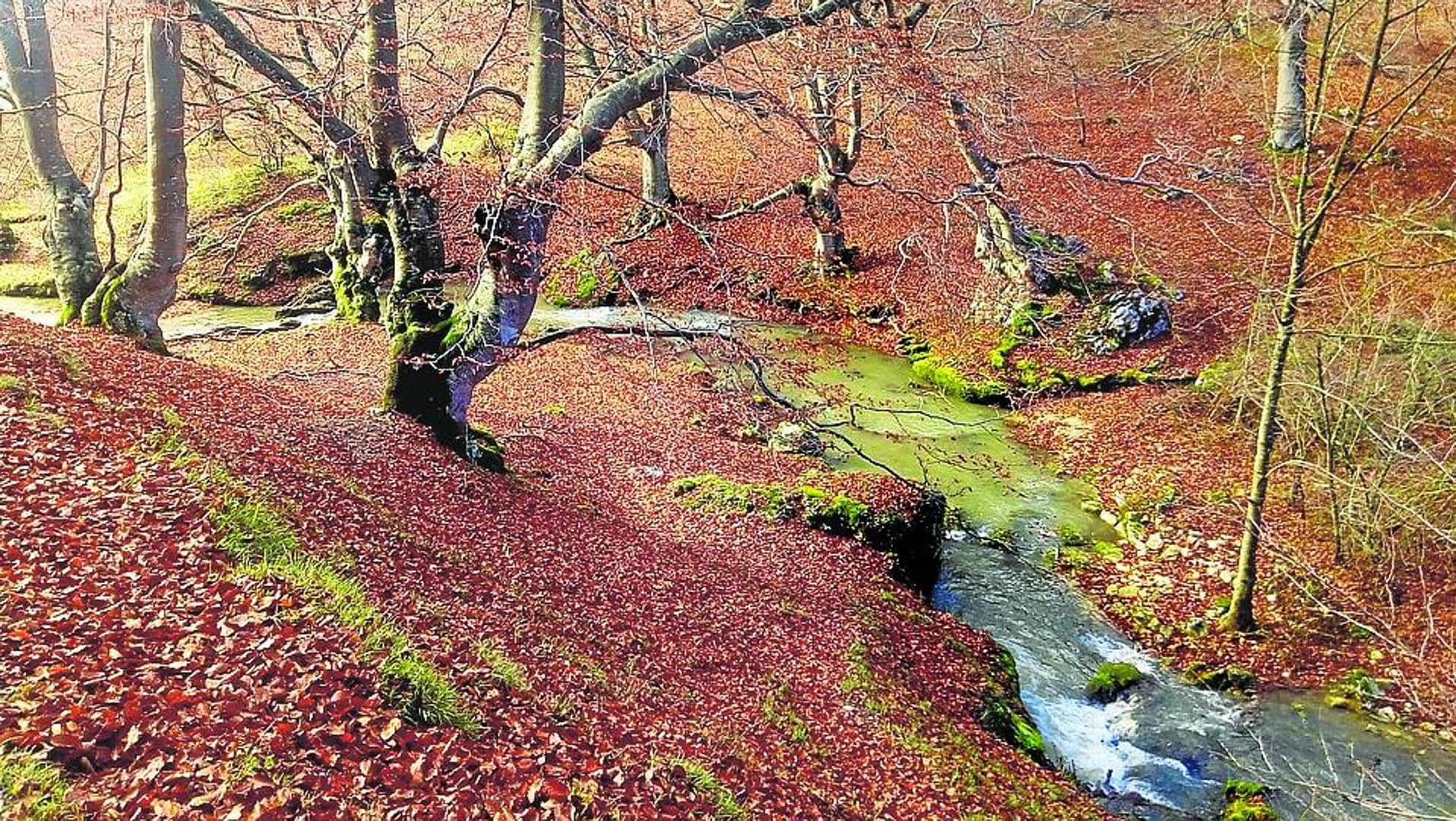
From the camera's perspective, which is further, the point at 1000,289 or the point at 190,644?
the point at 1000,289

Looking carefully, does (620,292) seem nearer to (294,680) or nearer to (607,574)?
(607,574)

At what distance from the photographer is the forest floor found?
3844 millimetres

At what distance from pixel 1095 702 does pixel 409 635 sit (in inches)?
272

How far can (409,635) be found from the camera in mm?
5094

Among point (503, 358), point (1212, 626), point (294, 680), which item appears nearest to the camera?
point (294, 680)

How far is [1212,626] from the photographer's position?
30.9ft

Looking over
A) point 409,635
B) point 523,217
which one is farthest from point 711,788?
point 523,217

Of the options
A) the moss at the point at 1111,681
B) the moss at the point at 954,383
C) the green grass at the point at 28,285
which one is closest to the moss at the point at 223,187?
the green grass at the point at 28,285

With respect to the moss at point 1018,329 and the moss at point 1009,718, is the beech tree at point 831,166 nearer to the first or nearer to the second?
the moss at point 1018,329

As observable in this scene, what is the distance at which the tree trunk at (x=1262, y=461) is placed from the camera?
26.2 ft

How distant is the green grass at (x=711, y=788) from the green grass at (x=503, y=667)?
1.06m

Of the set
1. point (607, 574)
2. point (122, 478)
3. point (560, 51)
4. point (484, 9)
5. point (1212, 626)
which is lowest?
point (1212, 626)

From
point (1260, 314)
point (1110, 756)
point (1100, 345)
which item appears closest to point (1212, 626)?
point (1110, 756)

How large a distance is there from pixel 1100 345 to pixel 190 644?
15753 millimetres
